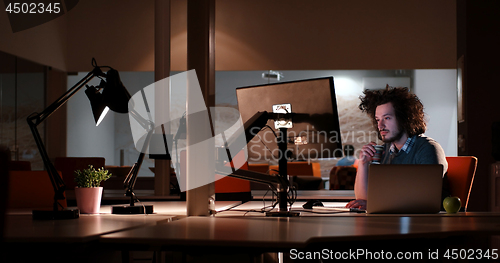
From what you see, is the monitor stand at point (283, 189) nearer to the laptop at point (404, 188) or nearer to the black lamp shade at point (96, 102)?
the laptop at point (404, 188)

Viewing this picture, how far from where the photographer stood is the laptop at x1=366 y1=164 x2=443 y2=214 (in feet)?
5.08

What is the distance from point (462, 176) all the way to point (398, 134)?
369 millimetres

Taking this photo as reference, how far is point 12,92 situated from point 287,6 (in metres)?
3.69

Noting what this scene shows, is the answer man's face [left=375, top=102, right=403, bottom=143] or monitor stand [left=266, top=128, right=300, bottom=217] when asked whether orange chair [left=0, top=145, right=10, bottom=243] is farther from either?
man's face [left=375, top=102, right=403, bottom=143]

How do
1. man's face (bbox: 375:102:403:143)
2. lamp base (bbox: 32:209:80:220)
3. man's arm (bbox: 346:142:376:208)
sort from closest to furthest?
lamp base (bbox: 32:209:80:220)
man's arm (bbox: 346:142:376:208)
man's face (bbox: 375:102:403:143)

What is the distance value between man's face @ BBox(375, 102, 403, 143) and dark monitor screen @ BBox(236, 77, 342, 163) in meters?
0.59

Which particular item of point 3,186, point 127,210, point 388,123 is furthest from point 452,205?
point 3,186

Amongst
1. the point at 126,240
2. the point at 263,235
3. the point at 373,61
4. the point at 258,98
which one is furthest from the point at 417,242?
the point at 373,61

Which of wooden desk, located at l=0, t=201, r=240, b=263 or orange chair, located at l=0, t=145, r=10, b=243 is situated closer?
orange chair, located at l=0, t=145, r=10, b=243

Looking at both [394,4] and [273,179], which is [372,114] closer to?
[273,179]

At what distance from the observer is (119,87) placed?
174 cm

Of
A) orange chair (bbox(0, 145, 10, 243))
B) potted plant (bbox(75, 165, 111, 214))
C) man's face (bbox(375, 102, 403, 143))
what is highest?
man's face (bbox(375, 102, 403, 143))

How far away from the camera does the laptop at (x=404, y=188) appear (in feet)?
5.08

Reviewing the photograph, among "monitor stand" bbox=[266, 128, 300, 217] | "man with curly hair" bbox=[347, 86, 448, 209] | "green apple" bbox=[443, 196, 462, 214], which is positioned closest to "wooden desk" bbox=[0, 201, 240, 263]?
"monitor stand" bbox=[266, 128, 300, 217]
